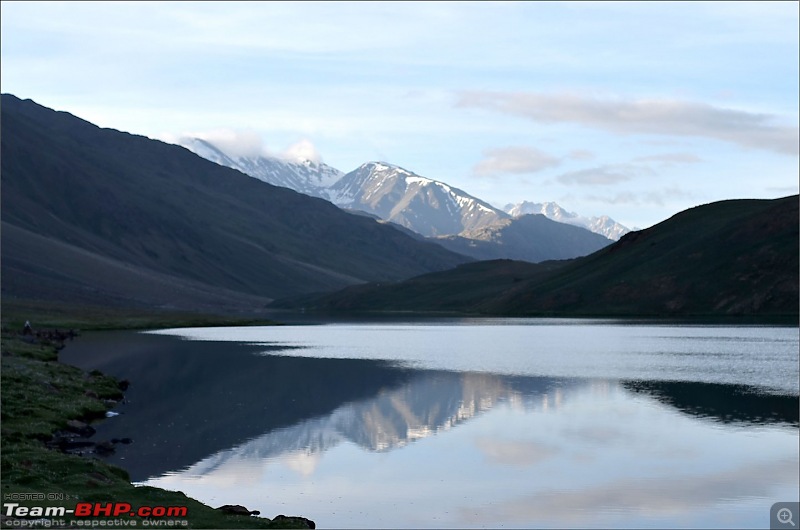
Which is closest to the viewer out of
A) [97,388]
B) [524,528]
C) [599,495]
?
[524,528]

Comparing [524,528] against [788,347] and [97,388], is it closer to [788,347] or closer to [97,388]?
[97,388]

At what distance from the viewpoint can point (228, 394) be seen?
7375cm

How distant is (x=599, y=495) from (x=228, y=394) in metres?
42.6

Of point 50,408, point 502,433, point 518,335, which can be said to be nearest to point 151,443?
point 50,408
